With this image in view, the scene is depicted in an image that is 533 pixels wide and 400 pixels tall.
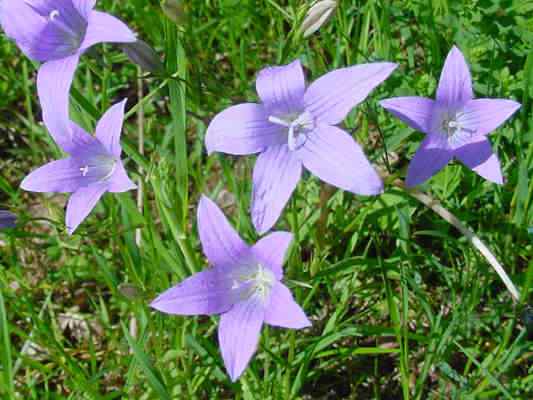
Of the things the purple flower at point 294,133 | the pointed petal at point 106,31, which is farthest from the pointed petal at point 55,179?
the purple flower at point 294,133

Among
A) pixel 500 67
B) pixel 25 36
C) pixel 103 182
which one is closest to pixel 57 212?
pixel 103 182

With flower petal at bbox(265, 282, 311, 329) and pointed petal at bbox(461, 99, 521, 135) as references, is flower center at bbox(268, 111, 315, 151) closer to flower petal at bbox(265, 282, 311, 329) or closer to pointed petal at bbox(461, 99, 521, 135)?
flower petal at bbox(265, 282, 311, 329)

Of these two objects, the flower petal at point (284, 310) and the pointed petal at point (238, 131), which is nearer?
the flower petal at point (284, 310)

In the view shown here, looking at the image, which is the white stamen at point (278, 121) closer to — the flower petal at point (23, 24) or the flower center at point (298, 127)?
the flower center at point (298, 127)

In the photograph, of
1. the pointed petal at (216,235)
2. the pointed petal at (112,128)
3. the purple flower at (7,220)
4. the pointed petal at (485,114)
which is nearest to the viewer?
the pointed petal at (216,235)

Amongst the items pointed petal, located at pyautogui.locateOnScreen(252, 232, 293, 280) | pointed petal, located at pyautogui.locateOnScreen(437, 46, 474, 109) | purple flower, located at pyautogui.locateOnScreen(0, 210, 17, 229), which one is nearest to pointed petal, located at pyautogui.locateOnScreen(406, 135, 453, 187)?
pointed petal, located at pyautogui.locateOnScreen(437, 46, 474, 109)

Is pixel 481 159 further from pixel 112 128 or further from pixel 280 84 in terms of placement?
pixel 112 128

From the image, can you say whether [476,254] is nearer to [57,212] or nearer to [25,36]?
[57,212]

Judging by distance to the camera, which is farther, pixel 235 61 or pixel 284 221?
pixel 235 61
